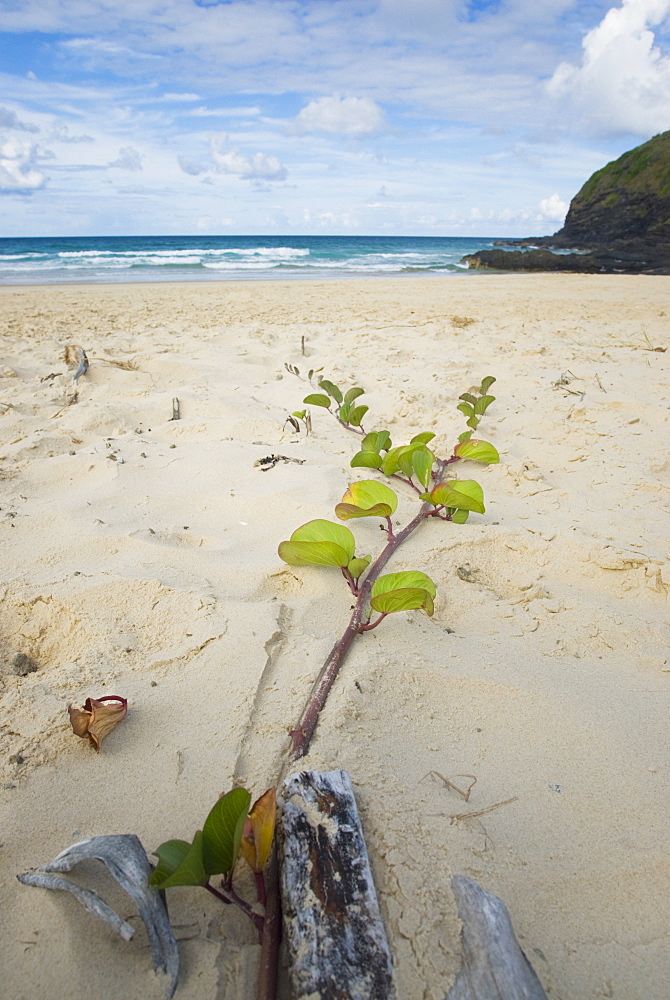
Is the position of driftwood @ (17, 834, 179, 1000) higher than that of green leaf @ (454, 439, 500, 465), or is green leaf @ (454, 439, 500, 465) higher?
green leaf @ (454, 439, 500, 465)

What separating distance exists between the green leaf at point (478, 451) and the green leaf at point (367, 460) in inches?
14.6

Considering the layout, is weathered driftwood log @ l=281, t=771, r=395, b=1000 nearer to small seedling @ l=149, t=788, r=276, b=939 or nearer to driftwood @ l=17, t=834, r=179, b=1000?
small seedling @ l=149, t=788, r=276, b=939

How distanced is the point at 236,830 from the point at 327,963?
18 cm

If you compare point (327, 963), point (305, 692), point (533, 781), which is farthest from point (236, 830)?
point (533, 781)

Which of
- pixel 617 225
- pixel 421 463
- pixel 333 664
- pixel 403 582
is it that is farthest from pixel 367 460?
pixel 617 225

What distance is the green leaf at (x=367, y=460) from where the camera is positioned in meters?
2.10

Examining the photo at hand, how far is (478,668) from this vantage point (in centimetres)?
127

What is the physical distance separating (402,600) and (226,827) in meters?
0.63

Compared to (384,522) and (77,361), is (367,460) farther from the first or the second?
(77,361)

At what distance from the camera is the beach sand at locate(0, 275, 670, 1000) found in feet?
2.56

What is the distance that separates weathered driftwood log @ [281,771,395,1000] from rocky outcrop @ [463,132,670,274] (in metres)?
16.7

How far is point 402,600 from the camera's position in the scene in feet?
4.10

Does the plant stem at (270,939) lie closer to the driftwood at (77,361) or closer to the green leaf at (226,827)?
the green leaf at (226,827)

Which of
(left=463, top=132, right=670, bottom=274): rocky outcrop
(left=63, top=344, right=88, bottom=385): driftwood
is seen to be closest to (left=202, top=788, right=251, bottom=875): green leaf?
(left=63, top=344, right=88, bottom=385): driftwood
